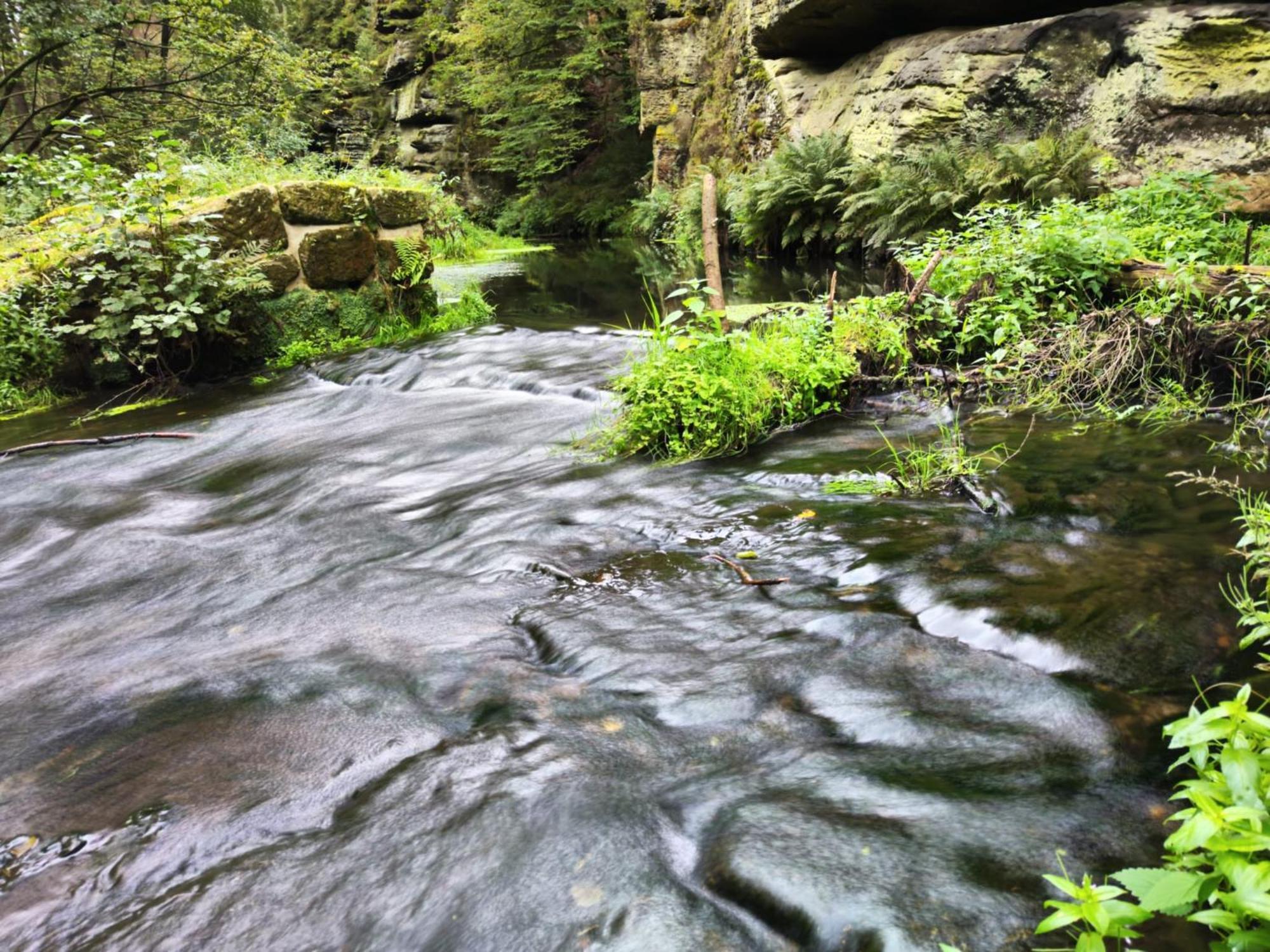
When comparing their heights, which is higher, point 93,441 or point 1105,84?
point 1105,84

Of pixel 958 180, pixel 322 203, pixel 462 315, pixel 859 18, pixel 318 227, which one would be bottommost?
pixel 462 315

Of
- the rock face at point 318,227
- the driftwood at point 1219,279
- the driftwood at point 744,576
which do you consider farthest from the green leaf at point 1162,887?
the rock face at point 318,227

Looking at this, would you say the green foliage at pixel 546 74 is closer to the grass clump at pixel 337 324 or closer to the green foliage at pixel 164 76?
the green foliage at pixel 164 76

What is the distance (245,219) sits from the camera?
31.5 feet

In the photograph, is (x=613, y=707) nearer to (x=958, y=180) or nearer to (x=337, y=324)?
(x=337, y=324)

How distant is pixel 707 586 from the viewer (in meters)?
3.53

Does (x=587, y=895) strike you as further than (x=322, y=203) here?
No

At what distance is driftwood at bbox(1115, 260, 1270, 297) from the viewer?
16.5 feet

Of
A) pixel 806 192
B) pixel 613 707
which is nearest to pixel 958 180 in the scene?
pixel 806 192

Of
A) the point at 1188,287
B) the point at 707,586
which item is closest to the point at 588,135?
the point at 1188,287

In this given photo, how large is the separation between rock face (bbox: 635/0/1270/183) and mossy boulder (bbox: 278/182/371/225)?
897cm

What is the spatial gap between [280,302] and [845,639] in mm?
9397

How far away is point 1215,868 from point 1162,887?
0.12 meters

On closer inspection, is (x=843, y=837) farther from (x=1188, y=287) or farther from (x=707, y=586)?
(x=1188, y=287)
